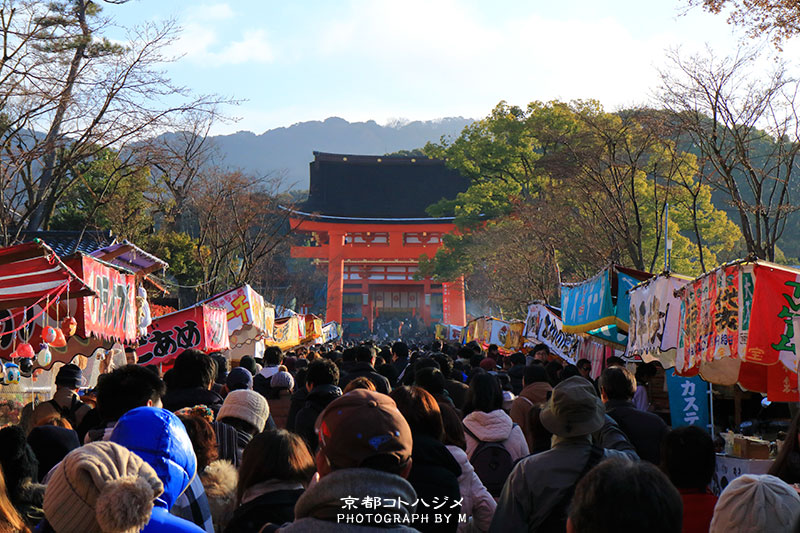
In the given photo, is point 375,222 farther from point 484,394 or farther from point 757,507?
point 757,507

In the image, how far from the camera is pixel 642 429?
522cm

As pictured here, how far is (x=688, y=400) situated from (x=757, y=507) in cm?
738

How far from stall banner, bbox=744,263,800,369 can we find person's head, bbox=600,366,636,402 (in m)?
1.08

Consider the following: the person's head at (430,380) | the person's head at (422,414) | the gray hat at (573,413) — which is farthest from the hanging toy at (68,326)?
the gray hat at (573,413)

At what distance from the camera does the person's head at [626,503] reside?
6.73 ft

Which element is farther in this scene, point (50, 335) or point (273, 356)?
point (273, 356)

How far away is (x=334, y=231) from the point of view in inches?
1923

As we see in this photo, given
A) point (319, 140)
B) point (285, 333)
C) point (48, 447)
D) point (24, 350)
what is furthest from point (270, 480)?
point (319, 140)

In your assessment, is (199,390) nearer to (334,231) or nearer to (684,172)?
(684,172)

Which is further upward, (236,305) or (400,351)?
(236,305)

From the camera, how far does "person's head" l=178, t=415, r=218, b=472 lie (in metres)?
4.05

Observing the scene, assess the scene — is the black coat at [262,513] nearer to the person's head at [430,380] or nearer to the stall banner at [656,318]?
the person's head at [430,380]

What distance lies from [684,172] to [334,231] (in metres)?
30.7

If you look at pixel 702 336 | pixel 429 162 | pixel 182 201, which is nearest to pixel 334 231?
pixel 429 162
